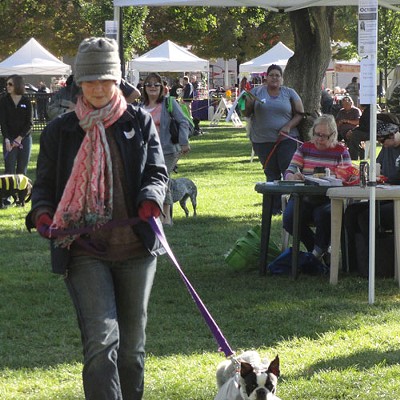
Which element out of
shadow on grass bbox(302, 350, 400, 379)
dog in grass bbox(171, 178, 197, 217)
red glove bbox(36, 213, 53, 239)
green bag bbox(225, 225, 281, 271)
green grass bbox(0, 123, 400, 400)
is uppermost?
red glove bbox(36, 213, 53, 239)

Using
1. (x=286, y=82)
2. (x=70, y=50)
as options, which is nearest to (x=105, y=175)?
(x=286, y=82)

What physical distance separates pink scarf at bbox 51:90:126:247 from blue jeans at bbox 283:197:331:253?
493cm

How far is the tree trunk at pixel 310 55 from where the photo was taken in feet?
58.1

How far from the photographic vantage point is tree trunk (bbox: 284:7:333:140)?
1770 centimetres

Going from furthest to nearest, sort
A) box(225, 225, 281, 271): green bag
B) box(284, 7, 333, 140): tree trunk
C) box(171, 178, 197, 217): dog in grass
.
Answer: box(284, 7, 333, 140): tree trunk
box(171, 178, 197, 217): dog in grass
box(225, 225, 281, 271): green bag

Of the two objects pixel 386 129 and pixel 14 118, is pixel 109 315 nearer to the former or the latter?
pixel 386 129

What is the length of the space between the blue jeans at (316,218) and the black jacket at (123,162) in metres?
4.74

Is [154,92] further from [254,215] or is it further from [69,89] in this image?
[254,215]

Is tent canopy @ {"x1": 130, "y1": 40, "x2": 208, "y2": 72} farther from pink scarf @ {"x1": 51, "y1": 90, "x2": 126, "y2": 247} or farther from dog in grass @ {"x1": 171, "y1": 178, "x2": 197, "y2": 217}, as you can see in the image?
pink scarf @ {"x1": 51, "y1": 90, "x2": 126, "y2": 247}

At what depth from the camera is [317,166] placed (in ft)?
31.6

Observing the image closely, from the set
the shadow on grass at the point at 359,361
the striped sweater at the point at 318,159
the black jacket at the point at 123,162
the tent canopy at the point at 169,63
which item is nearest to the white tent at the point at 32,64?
the tent canopy at the point at 169,63

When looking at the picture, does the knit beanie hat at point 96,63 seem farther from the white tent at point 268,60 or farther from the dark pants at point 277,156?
the white tent at point 268,60

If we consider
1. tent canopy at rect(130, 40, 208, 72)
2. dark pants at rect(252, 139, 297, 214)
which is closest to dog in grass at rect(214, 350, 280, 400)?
dark pants at rect(252, 139, 297, 214)

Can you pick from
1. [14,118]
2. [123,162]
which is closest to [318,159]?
[123,162]
